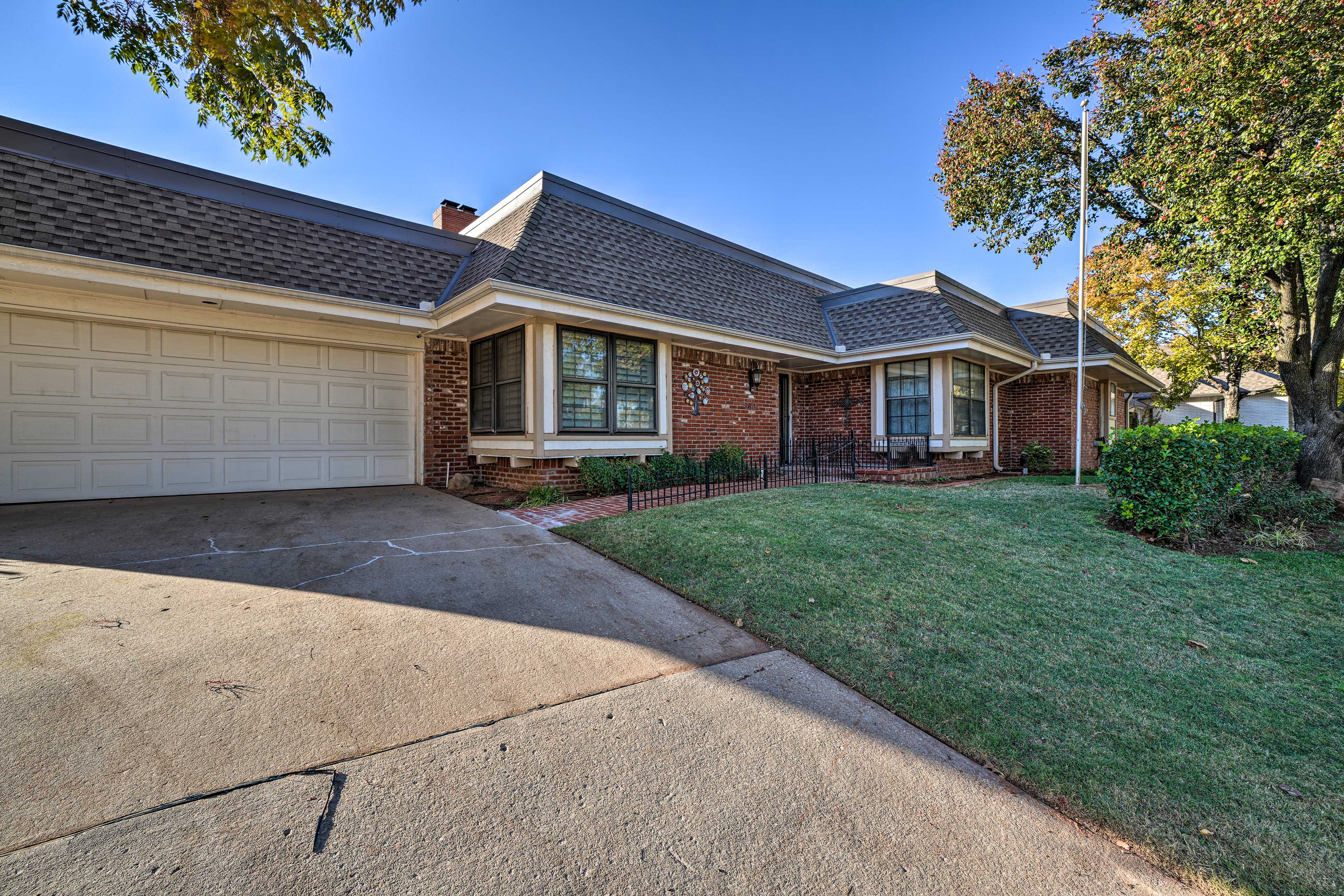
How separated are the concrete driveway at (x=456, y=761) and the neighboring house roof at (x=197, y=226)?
4575 millimetres

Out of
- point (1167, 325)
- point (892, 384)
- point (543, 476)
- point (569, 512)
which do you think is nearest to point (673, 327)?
point (543, 476)

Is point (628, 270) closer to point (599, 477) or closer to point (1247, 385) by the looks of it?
point (599, 477)

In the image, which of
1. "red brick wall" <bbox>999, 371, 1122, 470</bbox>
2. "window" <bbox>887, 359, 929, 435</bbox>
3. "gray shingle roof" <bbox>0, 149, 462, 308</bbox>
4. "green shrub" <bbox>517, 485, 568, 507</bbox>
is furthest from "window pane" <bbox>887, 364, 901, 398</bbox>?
"gray shingle roof" <bbox>0, 149, 462, 308</bbox>

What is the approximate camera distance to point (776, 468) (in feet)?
37.0

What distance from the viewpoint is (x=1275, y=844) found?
202 cm

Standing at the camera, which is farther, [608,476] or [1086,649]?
[608,476]

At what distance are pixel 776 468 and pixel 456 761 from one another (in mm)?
9507

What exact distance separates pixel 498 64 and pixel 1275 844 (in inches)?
413

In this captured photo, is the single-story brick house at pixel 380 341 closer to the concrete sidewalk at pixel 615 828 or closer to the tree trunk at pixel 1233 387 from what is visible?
the concrete sidewalk at pixel 615 828

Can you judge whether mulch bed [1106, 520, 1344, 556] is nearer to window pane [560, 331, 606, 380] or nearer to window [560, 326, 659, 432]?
window [560, 326, 659, 432]

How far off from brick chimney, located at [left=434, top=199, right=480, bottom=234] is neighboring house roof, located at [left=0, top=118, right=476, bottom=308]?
2.68 meters

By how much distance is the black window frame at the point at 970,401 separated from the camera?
1170 centimetres

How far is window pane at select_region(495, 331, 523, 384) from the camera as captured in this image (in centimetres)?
847

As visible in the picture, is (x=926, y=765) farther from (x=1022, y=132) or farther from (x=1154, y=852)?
(x=1022, y=132)
